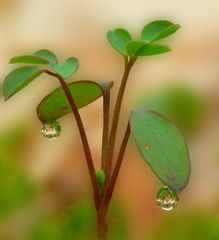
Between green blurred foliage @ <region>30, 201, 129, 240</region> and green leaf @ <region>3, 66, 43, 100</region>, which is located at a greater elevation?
green leaf @ <region>3, 66, 43, 100</region>

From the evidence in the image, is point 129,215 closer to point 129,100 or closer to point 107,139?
point 107,139

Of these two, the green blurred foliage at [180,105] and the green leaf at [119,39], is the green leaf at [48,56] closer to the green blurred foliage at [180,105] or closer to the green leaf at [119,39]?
the green leaf at [119,39]

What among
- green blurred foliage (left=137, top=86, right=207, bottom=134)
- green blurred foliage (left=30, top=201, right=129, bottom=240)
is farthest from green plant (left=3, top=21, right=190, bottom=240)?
green blurred foliage (left=137, top=86, right=207, bottom=134)

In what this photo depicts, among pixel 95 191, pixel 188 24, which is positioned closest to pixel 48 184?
pixel 95 191

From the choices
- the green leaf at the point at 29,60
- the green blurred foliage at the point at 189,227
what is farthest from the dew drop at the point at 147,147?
the green blurred foliage at the point at 189,227

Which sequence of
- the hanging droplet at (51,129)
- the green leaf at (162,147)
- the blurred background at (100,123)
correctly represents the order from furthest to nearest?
1. the blurred background at (100,123)
2. the hanging droplet at (51,129)
3. the green leaf at (162,147)

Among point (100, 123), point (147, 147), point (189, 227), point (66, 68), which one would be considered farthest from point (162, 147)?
point (100, 123)

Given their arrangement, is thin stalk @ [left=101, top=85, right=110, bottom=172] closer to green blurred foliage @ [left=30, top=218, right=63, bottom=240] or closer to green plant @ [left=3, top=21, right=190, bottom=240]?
green plant @ [left=3, top=21, right=190, bottom=240]
